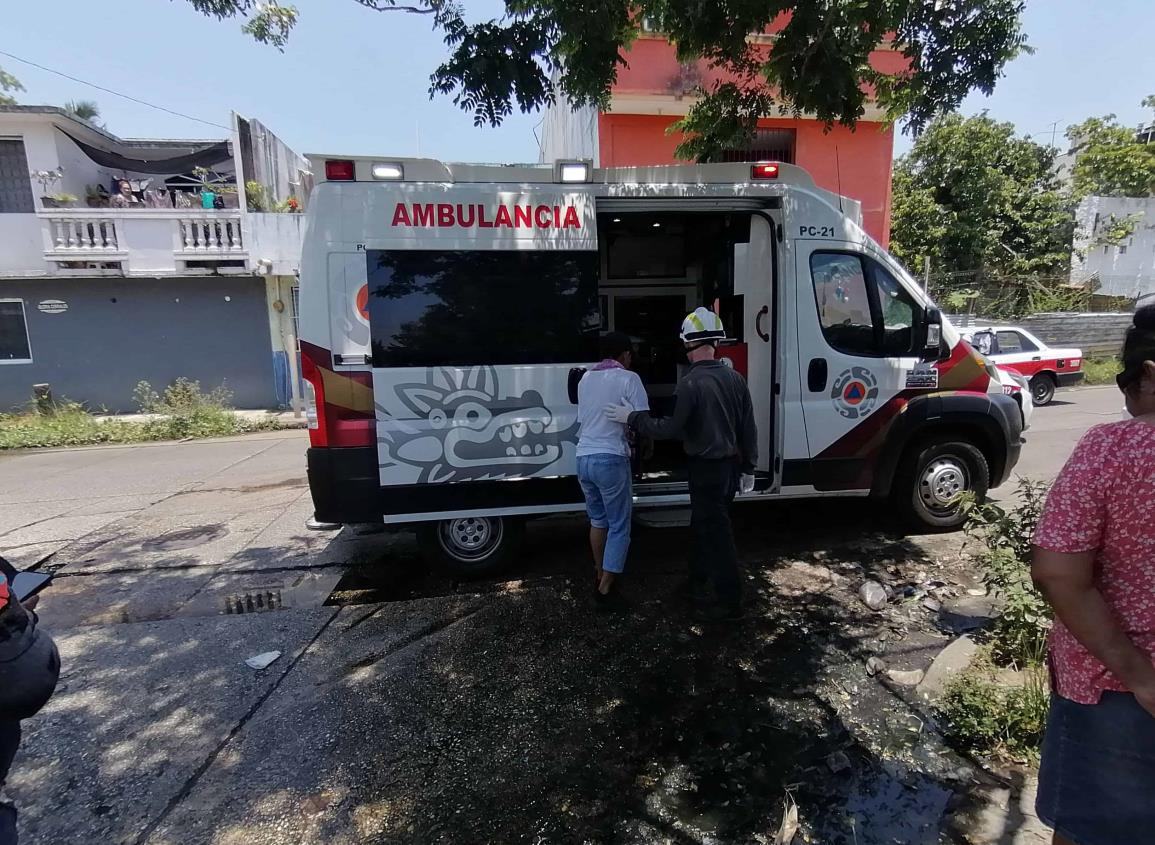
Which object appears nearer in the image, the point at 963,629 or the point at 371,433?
the point at 963,629

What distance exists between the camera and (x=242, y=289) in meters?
13.3

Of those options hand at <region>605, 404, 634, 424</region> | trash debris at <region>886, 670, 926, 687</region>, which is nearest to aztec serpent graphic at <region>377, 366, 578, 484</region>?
hand at <region>605, 404, 634, 424</region>

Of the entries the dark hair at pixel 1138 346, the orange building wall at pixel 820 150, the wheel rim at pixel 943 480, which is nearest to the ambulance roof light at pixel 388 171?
the dark hair at pixel 1138 346

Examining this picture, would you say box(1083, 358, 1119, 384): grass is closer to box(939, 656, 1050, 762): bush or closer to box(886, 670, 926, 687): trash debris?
box(886, 670, 926, 687): trash debris

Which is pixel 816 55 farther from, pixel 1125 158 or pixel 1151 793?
pixel 1125 158

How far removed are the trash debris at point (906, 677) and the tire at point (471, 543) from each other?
8.19ft

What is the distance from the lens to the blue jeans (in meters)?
3.97

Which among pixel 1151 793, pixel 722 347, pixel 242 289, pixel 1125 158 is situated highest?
pixel 1125 158

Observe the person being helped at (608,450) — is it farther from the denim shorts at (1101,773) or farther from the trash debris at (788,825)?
the denim shorts at (1101,773)

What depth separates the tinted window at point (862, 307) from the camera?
15.3 ft

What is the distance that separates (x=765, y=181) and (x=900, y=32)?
1.35m

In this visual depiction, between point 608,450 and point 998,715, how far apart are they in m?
2.29

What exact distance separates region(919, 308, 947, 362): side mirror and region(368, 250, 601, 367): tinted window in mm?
2513

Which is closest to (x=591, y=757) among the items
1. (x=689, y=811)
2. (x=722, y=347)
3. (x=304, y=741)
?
(x=689, y=811)
